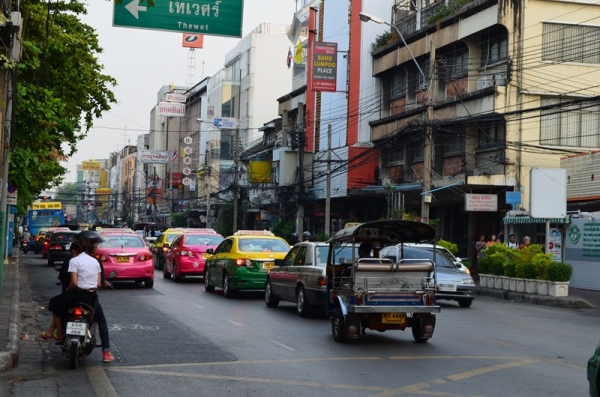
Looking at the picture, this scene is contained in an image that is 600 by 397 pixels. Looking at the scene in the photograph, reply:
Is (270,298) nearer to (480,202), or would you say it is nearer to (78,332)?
(78,332)

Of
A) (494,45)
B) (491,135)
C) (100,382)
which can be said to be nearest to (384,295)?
(100,382)

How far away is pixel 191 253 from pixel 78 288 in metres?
17.9

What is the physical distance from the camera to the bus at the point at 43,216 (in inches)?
2771

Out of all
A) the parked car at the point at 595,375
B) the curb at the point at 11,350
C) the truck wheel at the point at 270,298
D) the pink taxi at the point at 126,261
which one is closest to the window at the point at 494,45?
the pink taxi at the point at 126,261

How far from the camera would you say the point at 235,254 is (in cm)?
2370

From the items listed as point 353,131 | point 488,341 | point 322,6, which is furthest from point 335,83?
point 488,341

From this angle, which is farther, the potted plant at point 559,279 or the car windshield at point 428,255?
the potted plant at point 559,279

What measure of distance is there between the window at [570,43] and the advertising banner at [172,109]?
75.3 metres

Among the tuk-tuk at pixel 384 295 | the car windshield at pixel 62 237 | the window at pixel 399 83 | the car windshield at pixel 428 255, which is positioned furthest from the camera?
the window at pixel 399 83

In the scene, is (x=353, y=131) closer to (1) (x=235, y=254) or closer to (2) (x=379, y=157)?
(2) (x=379, y=157)

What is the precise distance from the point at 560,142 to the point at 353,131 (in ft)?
54.0

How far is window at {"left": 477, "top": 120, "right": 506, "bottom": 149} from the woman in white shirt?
27.4 meters

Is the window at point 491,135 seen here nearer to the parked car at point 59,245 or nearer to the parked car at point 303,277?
the parked car at point 59,245

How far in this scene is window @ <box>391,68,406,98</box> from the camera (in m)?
47.8
